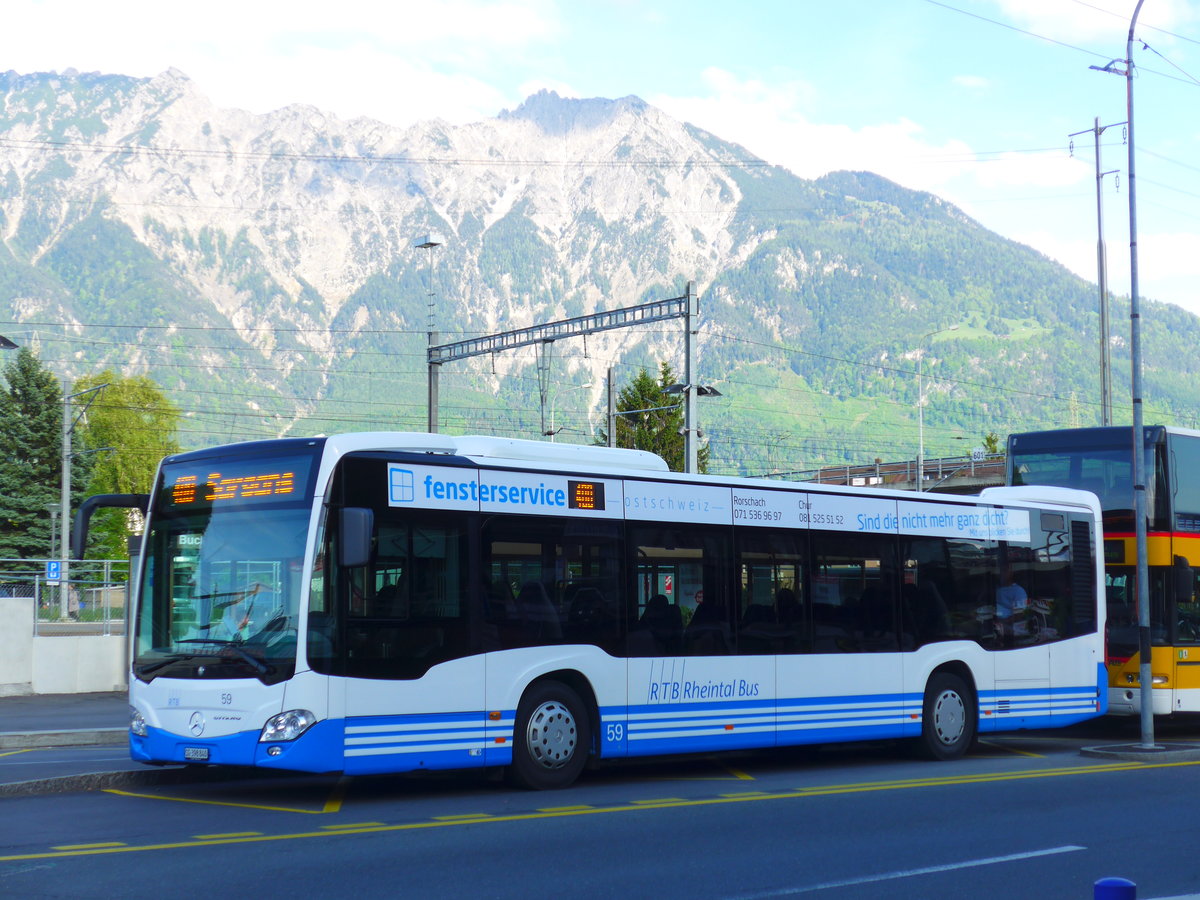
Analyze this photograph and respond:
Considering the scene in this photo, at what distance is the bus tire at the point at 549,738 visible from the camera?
12.6 m

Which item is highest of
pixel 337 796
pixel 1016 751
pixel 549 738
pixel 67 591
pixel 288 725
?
pixel 67 591

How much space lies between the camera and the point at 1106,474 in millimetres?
19469

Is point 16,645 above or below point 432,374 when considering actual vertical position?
below

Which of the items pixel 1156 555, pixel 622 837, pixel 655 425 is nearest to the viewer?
pixel 622 837

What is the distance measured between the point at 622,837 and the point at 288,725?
9.27 ft

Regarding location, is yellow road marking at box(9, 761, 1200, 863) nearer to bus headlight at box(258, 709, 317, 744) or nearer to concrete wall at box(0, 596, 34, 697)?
bus headlight at box(258, 709, 317, 744)

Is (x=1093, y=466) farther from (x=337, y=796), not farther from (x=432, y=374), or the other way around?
(x=432, y=374)

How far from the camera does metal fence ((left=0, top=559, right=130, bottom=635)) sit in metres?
25.9

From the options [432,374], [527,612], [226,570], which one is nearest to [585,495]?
[527,612]

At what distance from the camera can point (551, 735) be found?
12812mm

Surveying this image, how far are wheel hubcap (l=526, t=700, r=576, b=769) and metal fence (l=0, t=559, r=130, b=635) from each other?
49.2ft

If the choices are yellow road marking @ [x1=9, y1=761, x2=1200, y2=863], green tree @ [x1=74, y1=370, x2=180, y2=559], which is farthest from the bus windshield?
green tree @ [x1=74, y1=370, x2=180, y2=559]

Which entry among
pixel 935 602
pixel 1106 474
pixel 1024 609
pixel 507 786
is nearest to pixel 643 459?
pixel 507 786

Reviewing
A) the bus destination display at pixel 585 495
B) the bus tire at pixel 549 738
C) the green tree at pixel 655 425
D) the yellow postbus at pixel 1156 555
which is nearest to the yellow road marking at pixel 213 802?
the bus tire at pixel 549 738
